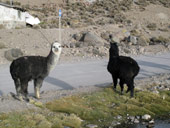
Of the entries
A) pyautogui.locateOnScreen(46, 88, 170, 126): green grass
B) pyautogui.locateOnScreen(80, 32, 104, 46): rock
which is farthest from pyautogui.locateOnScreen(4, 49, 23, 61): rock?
pyautogui.locateOnScreen(46, 88, 170, 126): green grass

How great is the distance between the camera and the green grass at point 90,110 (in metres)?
7.83

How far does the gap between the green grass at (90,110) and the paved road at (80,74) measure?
2.67m

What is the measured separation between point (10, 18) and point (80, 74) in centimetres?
2239

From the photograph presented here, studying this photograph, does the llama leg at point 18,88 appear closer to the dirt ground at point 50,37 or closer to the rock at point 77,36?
the dirt ground at point 50,37

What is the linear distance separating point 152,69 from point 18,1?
178ft

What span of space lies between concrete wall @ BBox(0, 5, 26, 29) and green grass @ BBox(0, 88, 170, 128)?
25963mm

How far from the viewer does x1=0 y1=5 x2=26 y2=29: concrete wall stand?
33688 millimetres

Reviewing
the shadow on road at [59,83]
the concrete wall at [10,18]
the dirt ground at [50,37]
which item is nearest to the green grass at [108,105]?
the dirt ground at [50,37]

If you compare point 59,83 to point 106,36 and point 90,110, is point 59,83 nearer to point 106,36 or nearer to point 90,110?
point 90,110

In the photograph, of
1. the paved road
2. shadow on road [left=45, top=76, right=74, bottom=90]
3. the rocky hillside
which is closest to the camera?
shadow on road [left=45, top=76, right=74, bottom=90]

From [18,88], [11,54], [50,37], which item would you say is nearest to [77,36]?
[50,37]

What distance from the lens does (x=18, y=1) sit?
213 ft

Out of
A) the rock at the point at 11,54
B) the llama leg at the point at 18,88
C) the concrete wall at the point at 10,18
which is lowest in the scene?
the rock at the point at 11,54

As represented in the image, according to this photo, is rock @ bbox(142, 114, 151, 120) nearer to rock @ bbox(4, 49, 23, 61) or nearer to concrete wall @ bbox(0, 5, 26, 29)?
rock @ bbox(4, 49, 23, 61)
